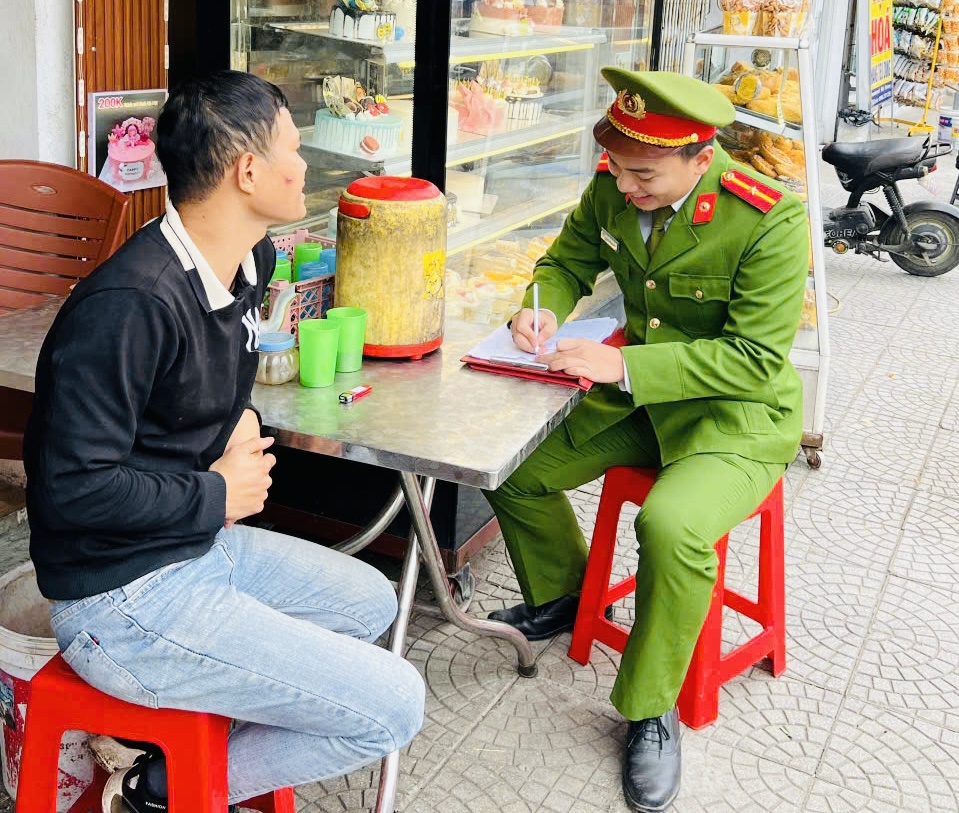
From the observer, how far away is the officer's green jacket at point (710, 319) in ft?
8.97

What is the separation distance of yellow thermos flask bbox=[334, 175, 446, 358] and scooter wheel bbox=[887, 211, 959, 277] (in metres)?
5.57

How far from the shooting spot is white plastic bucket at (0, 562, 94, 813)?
2193 millimetres

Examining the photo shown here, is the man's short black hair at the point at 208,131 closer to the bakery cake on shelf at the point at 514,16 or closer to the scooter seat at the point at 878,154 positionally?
the bakery cake on shelf at the point at 514,16

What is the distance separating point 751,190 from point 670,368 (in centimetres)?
48

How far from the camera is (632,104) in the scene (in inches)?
103

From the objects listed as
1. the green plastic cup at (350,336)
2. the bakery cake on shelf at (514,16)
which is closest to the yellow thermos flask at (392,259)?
the green plastic cup at (350,336)

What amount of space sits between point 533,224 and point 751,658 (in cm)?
228

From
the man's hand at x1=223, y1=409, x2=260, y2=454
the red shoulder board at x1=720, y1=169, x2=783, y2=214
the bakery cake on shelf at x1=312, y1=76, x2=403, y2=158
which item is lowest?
the man's hand at x1=223, y1=409, x2=260, y2=454

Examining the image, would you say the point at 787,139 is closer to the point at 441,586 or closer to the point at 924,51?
the point at 441,586

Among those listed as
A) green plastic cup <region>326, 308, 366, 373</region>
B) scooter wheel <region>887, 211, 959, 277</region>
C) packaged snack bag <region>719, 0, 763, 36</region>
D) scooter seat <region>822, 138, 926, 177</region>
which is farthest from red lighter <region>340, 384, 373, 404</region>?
scooter wheel <region>887, 211, 959, 277</region>

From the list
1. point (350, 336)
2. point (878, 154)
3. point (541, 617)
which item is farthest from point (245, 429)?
point (878, 154)

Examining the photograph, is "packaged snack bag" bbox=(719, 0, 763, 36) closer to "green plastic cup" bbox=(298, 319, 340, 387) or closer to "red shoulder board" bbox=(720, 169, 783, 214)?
"red shoulder board" bbox=(720, 169, 783, 214)

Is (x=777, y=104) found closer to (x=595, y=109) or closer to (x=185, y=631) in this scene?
(x=595, y=109)

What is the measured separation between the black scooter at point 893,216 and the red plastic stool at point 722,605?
15.2 feet
